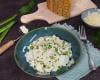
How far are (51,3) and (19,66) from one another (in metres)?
0.36

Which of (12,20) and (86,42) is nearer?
(86,42)

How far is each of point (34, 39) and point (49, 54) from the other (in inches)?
4.4

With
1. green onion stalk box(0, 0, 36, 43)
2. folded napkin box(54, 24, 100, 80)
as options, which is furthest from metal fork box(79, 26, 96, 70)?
green onion stalk box(0, 0, 36, 43)

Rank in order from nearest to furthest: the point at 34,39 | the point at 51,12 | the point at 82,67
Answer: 1. the point at 82,67
2. the point at 34,39
3. the point at 51,12

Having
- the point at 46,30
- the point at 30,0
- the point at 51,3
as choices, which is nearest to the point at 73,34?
the point at 46,30

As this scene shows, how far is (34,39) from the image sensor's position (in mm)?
1046

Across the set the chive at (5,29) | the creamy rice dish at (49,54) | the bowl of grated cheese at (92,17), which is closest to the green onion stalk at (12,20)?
the chive at (5,29)

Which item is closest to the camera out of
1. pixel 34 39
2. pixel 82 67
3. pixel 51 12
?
pixel 82 67

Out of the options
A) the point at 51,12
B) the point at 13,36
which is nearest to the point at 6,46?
the point at 13,36

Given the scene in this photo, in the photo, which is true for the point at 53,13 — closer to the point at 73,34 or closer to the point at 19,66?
the point at 73,34

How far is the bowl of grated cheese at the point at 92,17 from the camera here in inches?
41.4

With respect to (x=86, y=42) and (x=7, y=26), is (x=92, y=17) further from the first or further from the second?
(x=7, y=26)

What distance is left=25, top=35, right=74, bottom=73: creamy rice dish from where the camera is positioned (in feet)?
3.06

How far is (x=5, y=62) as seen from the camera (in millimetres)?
968
